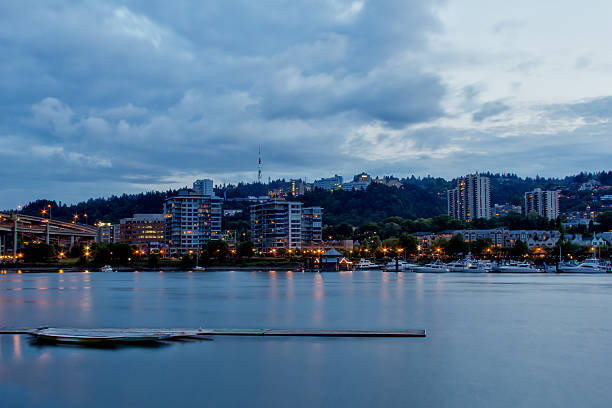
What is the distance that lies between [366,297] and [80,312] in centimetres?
2822

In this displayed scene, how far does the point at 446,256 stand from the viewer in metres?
165

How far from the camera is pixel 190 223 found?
621 feet

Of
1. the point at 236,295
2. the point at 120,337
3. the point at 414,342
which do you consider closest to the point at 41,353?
the point at 120,337

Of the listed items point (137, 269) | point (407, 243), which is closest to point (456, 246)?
point (407, 243)

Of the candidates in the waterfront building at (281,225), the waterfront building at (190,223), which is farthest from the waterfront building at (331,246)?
the waterfront building at (190,223)

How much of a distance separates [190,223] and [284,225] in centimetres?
3503

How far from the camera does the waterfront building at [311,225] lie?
18650 cm

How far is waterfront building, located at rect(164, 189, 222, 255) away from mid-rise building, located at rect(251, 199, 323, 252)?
52.1 ft

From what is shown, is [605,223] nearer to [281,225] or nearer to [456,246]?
[456,246]

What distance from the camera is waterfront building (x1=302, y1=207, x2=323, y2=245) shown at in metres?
186

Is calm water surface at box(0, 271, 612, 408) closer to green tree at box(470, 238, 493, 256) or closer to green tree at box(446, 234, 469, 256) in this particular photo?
green tree at box(446, 234, 469, 256)

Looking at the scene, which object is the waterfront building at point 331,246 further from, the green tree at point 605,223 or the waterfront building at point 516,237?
the green tree at point 605,223

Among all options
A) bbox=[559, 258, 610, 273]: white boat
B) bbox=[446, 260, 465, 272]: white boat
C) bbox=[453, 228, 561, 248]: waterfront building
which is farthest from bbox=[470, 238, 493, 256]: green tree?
bbox=[559, 258, 610, 273]: white boat

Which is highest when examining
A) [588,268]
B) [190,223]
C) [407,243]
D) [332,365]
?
[190,223]
